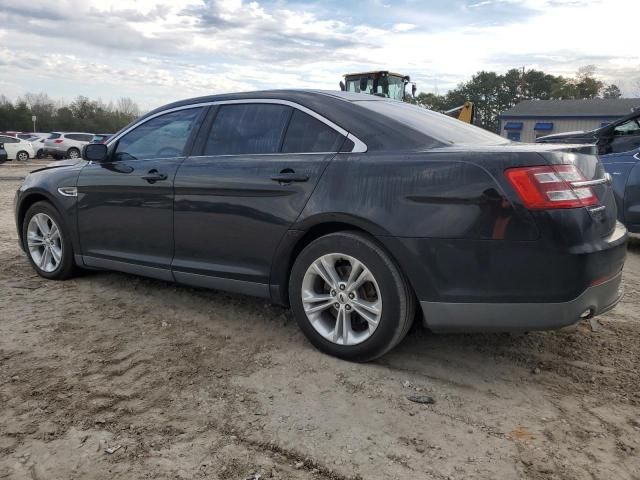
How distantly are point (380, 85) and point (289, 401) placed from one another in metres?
18.6

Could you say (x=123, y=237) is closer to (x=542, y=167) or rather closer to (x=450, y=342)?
(x=450, y=342)

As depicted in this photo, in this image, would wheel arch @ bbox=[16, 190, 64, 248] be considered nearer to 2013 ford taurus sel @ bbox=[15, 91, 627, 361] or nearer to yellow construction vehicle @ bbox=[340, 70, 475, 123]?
2013 ford taurus sel @ bbox=[15, 91, 627, 361]

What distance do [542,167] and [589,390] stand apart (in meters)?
1.23

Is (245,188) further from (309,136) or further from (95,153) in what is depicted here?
(95,153)

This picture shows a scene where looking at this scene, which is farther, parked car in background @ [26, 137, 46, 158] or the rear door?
parked car in background @ [26, 137, 46, 158]

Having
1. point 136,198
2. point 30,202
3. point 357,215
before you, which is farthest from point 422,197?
point 30,202

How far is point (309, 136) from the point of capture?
3.49 meters

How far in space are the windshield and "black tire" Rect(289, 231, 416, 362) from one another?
1731cm

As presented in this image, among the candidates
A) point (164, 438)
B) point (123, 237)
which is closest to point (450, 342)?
point (164, 438)

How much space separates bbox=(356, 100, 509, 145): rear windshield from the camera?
10.9 ft

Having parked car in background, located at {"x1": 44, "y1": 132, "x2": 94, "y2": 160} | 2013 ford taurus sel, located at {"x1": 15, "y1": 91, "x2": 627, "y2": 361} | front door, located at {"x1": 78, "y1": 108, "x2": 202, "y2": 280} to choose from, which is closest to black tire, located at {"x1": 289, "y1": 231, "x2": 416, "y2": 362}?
2013 ford taurus sel, located at {"x1": 15, "y1": 91, "x2": 627, "y2": 361}

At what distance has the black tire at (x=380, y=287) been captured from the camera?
3.03m

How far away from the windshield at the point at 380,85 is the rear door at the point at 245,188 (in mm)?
16611

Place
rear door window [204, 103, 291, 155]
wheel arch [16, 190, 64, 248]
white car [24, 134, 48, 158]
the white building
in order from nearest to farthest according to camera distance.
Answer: rear door window [204, 103, 291, 155] → wheel arch [16, 190, 64, 248] → white car [24, 134, 48, 158] → the white building
